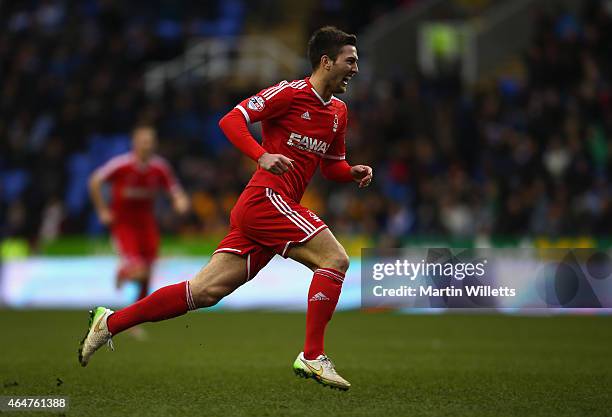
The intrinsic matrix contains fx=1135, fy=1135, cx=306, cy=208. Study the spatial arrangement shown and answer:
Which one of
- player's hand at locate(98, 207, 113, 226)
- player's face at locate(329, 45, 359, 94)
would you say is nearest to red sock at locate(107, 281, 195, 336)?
player's face at locate(329, 45, 359, 94)

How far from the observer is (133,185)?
12406 mm

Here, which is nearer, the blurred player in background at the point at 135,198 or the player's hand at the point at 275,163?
the player's hand at the point at 275,163

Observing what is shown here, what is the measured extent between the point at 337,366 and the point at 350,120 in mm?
11107

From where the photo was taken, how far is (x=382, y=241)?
16297 millimetres

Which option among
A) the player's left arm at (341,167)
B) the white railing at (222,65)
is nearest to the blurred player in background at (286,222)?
the player's left arm at (341,167)

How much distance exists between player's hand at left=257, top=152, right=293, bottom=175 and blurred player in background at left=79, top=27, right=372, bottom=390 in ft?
0.54

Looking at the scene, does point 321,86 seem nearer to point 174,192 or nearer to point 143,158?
point 174,192

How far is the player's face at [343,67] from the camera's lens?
6.95 m

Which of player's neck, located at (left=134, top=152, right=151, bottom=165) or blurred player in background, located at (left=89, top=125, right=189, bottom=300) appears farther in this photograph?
player's neck, located at (left=134, top=152, right=151, bottom=165)

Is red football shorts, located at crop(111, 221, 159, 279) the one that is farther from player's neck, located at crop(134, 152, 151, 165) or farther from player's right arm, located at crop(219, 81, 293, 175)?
player's right arm, located at crop(219, 81, 293, 175)

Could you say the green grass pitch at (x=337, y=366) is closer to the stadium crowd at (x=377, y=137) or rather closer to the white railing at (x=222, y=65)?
the stadium crowd at (x=377, y=137)

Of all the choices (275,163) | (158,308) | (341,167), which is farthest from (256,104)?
(158,308)

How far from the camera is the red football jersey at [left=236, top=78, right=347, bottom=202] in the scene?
6.86 meters

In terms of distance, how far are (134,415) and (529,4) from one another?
16617 millimetres
